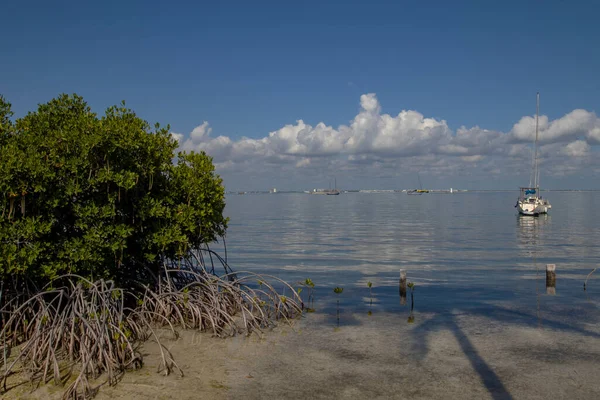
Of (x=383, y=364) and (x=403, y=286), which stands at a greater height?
(x=403, y=286)

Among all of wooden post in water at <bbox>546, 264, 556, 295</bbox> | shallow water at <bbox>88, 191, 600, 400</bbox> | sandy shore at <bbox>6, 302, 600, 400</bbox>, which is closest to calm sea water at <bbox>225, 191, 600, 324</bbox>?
shallow water at <bbox>88, 191, 600, 400</bbox>

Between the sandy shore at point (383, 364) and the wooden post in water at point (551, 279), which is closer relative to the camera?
the sandy shore at point (383, 364)

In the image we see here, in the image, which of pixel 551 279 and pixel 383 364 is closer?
pixel 383 364

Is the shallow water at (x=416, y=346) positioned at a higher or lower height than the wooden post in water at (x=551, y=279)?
lower

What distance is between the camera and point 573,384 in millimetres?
11281

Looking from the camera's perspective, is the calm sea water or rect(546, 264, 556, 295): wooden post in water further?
rect(546, 264, 556, 295): wooden post in water

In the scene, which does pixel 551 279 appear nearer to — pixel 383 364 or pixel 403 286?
pixel 403 286

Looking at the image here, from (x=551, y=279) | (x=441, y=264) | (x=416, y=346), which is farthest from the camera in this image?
(x=441, y=264)

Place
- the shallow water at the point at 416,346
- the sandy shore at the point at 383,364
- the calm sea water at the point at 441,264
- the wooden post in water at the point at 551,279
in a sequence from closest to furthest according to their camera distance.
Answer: the sandy shore at the point at 383,364 < the shallow water at the point at 416,346 < the calm sea water at the point at 441,264 < the wooden post in water at the point at 551,279

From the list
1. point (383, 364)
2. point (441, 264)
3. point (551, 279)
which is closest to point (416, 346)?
point (383, 364)

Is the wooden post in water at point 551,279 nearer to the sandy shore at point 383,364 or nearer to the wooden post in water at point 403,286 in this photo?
the sandy shore at point 383,364

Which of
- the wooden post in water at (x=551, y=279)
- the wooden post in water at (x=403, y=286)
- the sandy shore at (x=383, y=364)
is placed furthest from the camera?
the wooden post in water at (x=551, y=279)

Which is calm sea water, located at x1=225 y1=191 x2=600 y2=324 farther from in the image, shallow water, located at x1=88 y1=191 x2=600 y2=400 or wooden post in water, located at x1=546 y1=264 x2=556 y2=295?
wooden post in water, located at x1=546 y1=264 x2=556 y2=295

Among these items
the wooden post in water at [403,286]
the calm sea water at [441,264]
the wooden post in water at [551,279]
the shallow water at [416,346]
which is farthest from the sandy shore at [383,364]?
the wooden post in water at [551,279]
